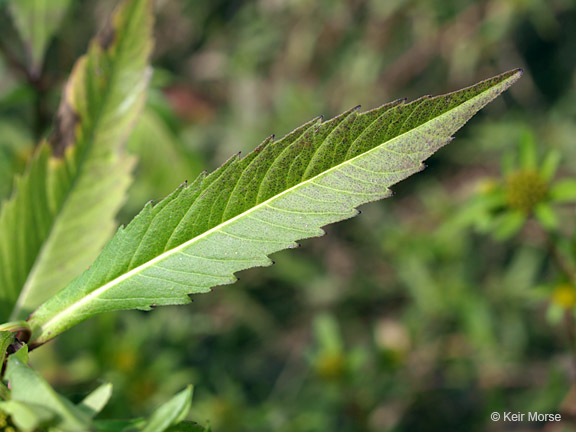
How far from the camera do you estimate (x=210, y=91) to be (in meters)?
3.30

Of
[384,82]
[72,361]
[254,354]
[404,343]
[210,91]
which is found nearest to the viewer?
[72,361]

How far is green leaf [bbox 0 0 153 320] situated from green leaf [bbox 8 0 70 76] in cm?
39

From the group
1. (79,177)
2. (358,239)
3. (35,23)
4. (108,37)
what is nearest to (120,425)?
(79,177)

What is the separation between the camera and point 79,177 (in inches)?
32.9

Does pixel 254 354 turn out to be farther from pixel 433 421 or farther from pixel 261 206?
pixel 261 206

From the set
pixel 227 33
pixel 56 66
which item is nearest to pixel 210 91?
pixel 227 33

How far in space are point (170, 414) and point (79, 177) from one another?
427 mm

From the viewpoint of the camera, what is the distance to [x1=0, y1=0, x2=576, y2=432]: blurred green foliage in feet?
5.03

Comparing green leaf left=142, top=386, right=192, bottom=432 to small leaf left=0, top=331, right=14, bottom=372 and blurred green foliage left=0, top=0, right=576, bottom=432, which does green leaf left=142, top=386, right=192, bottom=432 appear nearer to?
small leaf left=0, top=331, right=14, bottom=372

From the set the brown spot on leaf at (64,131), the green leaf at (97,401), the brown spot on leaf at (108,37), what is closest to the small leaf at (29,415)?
the green leaf at (97,401)

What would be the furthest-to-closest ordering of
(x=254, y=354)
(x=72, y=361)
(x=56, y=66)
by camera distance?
(x=56, y=66) → (x=254, y=354) → (x=72, y=361)

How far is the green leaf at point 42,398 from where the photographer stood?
0.41 m

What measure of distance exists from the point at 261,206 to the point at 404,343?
162 cm

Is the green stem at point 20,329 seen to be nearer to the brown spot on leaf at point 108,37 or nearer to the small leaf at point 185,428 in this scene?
the small leaf at point 185,428
